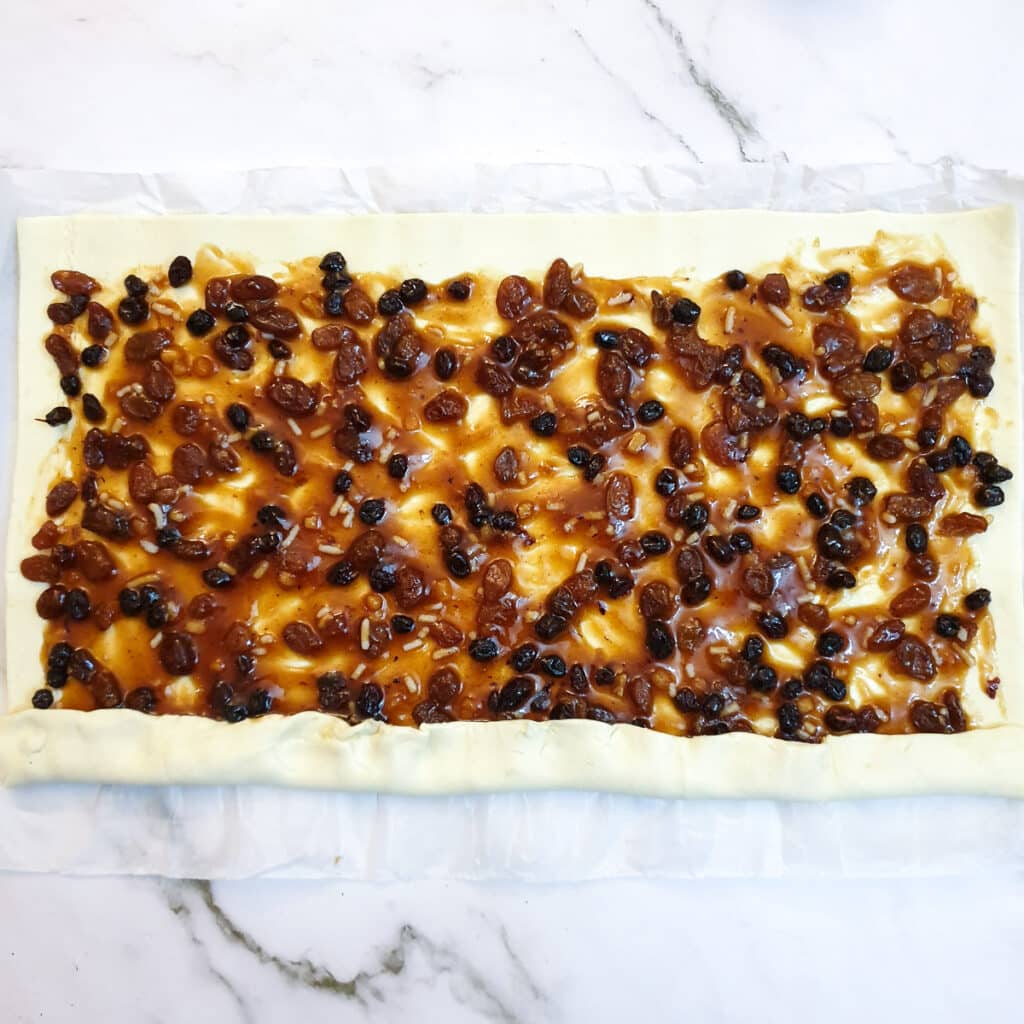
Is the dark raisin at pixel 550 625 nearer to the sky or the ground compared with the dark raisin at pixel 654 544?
nearer to the ground

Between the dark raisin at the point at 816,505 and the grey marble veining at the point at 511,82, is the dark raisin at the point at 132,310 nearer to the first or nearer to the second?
the grey marble veining at the point at 511,82

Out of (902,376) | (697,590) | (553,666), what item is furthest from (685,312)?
(553,666)

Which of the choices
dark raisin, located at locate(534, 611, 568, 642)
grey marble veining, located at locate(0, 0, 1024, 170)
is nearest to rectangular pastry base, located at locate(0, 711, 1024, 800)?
dark raisin, located at locate(534, 611, 568, 642)

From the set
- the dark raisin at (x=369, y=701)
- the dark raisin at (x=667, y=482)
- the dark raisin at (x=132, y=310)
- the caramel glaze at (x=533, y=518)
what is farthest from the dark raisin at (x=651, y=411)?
the dark raisin at (x=132, y=310)

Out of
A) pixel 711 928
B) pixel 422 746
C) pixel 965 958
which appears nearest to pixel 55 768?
pixel 422 746

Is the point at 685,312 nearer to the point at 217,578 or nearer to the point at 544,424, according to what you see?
the point at 544,424
